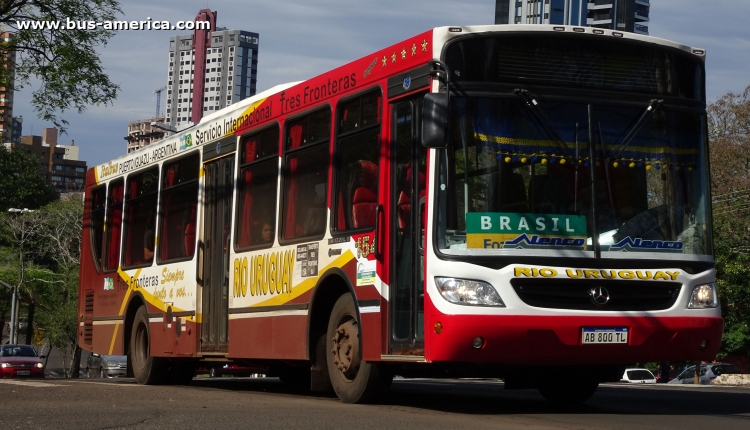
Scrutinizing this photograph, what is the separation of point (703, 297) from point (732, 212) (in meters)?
45.1

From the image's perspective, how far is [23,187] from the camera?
299ft

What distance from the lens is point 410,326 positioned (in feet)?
33.3

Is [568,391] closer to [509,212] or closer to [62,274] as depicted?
[509,212]

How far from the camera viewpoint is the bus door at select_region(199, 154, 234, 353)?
14.3 meters

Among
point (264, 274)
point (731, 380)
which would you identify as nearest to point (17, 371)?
point (731, 380)

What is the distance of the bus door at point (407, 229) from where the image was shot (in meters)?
10.1

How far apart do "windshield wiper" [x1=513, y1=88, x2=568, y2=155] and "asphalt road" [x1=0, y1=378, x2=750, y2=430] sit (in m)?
2.12

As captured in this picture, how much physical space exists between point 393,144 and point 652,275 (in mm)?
2356

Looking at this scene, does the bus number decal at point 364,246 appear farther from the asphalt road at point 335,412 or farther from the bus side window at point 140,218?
the bus side window at point 140,218

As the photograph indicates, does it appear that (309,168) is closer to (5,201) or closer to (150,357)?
(150,357)

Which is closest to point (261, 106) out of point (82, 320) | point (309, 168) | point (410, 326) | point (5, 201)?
point (309, 168)

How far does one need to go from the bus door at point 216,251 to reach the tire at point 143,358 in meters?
2.03

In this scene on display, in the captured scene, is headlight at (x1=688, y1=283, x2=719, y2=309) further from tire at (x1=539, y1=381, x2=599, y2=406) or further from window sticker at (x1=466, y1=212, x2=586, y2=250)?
tire at (x1=539, y1=381, x2=599, y2=406)

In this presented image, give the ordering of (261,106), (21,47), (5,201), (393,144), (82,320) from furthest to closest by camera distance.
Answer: (5,201), (21,47), (82,320), (261,106), (393,144)
